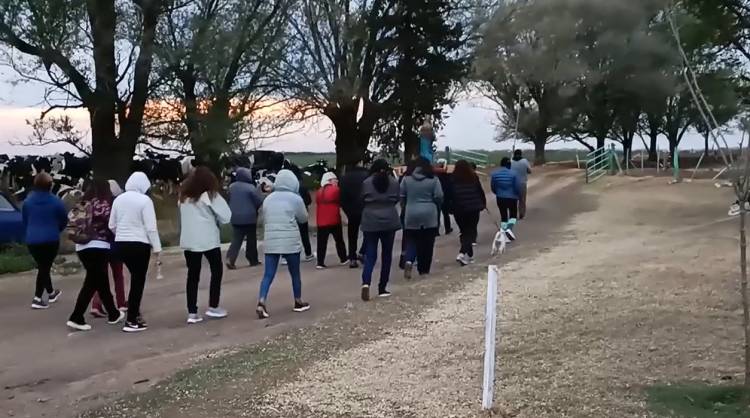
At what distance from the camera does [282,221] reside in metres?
9.76

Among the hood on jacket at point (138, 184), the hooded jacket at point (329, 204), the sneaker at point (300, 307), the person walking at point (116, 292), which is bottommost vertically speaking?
the sneaker at point (300, 307)

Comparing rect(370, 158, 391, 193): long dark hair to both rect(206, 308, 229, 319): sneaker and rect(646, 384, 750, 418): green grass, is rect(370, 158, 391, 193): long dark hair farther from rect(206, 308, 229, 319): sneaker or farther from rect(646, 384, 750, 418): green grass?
rect(646, 384, 750, 418): green grass

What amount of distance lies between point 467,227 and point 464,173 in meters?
0.80

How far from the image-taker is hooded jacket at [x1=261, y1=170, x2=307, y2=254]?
9.72m

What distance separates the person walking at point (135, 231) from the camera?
8969 mm

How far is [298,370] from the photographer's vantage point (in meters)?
7.20

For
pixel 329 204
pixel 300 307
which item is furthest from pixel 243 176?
pixel 300 307

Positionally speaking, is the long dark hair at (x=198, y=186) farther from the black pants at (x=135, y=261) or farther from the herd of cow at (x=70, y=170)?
the herd of cow at (x=70, y=170)

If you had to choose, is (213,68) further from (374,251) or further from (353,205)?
(374,251)

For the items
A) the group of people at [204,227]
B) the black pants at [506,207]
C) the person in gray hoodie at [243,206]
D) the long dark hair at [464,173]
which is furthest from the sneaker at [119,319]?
the black pants at [506,207]

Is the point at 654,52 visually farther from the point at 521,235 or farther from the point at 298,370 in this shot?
the point at 298,370

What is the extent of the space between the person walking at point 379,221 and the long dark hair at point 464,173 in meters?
2.81

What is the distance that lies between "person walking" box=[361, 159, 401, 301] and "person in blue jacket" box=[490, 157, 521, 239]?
5.75 m

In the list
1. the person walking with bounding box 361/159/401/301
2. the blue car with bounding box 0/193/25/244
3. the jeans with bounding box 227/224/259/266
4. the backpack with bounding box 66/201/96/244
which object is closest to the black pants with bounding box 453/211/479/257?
the person walking with bounding box 361/159/401/301
